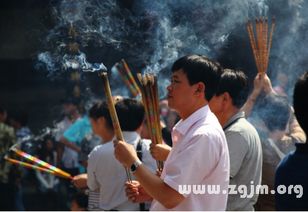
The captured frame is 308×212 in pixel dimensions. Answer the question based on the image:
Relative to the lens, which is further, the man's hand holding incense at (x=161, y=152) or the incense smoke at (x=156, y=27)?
the incense smoke at (x=156, y=27)

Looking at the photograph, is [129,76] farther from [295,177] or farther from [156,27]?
[295,177]

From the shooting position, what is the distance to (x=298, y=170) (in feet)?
9.14

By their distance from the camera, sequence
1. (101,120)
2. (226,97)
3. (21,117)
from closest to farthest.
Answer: (226,97), (101,120), (21,117)

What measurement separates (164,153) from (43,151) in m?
5.64

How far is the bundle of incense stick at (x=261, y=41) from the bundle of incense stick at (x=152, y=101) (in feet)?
3.33

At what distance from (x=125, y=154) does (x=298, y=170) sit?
84 cm

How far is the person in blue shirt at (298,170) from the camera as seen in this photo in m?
2.77

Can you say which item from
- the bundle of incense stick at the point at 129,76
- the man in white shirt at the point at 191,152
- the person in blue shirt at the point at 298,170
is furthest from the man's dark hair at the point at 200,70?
the bundle of incense stick at the point at 129,76

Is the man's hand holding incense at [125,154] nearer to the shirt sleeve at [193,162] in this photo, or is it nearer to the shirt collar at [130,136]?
the shirt sleeve at [193,162]

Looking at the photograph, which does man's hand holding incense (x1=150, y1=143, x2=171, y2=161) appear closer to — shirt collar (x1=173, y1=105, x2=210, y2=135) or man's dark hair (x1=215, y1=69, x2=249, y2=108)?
shirt collar (x1=173, y1=105, x2=210, y2=135)

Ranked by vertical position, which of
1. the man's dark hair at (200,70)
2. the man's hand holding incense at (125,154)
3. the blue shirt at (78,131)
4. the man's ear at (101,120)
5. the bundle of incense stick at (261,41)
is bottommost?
the blue shirt at (78,131)

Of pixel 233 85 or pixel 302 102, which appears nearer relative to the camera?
pixel 302 102

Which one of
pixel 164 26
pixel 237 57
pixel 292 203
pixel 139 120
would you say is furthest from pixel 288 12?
pixel 292 203

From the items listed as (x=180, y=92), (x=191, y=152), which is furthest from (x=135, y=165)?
(x=180, y=92)
